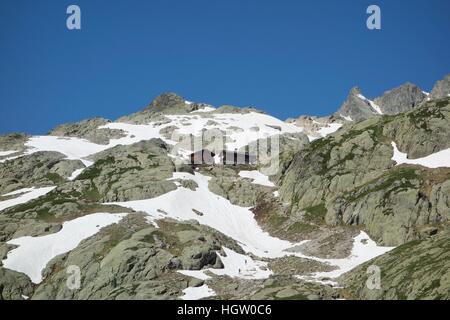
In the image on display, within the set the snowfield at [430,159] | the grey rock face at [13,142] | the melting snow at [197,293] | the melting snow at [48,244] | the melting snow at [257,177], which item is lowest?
the melting snow at [197,293]

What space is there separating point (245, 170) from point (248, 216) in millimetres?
29913

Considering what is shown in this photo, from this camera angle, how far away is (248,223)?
117 metres

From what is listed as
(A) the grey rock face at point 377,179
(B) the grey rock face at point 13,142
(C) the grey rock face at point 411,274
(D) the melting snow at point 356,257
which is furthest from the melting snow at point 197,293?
(B) the grey rock face at point 13,142

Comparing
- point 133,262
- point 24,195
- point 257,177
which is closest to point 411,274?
point 133,262

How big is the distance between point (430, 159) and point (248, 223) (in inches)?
1476

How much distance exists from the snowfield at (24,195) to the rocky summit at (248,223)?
34cm

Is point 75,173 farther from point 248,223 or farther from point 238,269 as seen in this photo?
point 238,269

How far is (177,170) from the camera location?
428 ft

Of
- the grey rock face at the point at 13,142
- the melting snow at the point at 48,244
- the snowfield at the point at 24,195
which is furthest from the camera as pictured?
the grey rock face at the point at 13,142

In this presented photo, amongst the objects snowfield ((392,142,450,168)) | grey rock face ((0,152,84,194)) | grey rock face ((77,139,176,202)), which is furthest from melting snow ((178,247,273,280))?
grey rock face ((0,152,84,194))

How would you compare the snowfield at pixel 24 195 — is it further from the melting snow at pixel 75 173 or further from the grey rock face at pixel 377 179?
the grey rock face at pixel 377 179

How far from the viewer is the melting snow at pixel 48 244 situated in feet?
293
